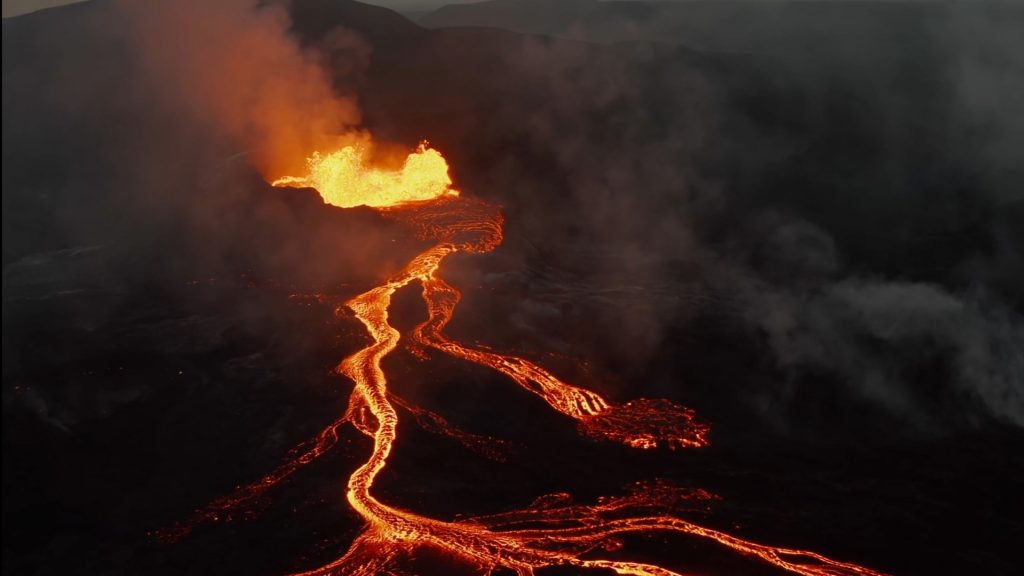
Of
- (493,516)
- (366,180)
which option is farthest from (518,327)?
(366,180)

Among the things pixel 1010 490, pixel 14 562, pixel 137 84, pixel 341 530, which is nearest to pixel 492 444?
pixel 341 530

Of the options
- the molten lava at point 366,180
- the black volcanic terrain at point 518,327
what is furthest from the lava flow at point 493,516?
the molten lava at point 366,180

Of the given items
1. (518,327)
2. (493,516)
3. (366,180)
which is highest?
(366,180)

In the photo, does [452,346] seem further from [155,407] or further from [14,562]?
[14,562]

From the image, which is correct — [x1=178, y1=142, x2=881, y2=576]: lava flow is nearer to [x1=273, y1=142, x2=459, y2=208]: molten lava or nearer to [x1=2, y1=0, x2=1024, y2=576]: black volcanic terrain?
[x1=2, y1=0, x2=1024, y2=576]: black volcanic terrain

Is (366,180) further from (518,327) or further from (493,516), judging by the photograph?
(493,516)
